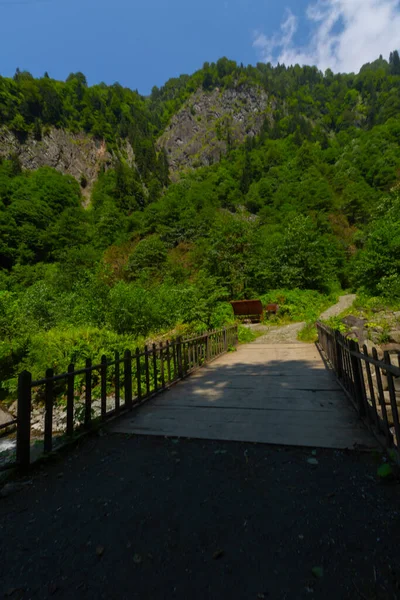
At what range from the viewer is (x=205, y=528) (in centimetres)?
169

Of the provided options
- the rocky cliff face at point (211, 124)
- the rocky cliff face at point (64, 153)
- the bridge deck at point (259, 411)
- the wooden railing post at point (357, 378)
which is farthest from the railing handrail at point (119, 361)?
the rocky cliff face at point (211, 124)

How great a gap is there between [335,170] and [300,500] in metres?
66.0

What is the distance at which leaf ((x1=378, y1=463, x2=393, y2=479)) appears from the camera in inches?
82.6

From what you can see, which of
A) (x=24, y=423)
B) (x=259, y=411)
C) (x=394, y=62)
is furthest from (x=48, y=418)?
(x=394, y=62)

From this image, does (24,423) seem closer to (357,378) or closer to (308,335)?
(357,378)

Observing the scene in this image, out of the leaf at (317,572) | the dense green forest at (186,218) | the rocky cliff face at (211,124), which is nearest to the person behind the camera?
the leaf at (317,572)

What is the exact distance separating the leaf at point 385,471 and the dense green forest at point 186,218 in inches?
258

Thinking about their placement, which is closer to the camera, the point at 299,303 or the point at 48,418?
the point at 48,418

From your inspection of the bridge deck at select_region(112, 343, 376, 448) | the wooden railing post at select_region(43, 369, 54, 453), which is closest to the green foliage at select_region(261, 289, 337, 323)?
the bridge deck at select_region(112, 343, 376, 448)

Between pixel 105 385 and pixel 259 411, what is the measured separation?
7.22ft

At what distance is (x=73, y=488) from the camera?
2238 millimetres

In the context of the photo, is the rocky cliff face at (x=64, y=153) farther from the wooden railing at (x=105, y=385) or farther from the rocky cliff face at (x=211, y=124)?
the wooden railing at (x=105, y=385)

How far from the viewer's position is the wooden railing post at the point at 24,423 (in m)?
2.56

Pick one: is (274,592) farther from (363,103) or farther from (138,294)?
(363,103)
